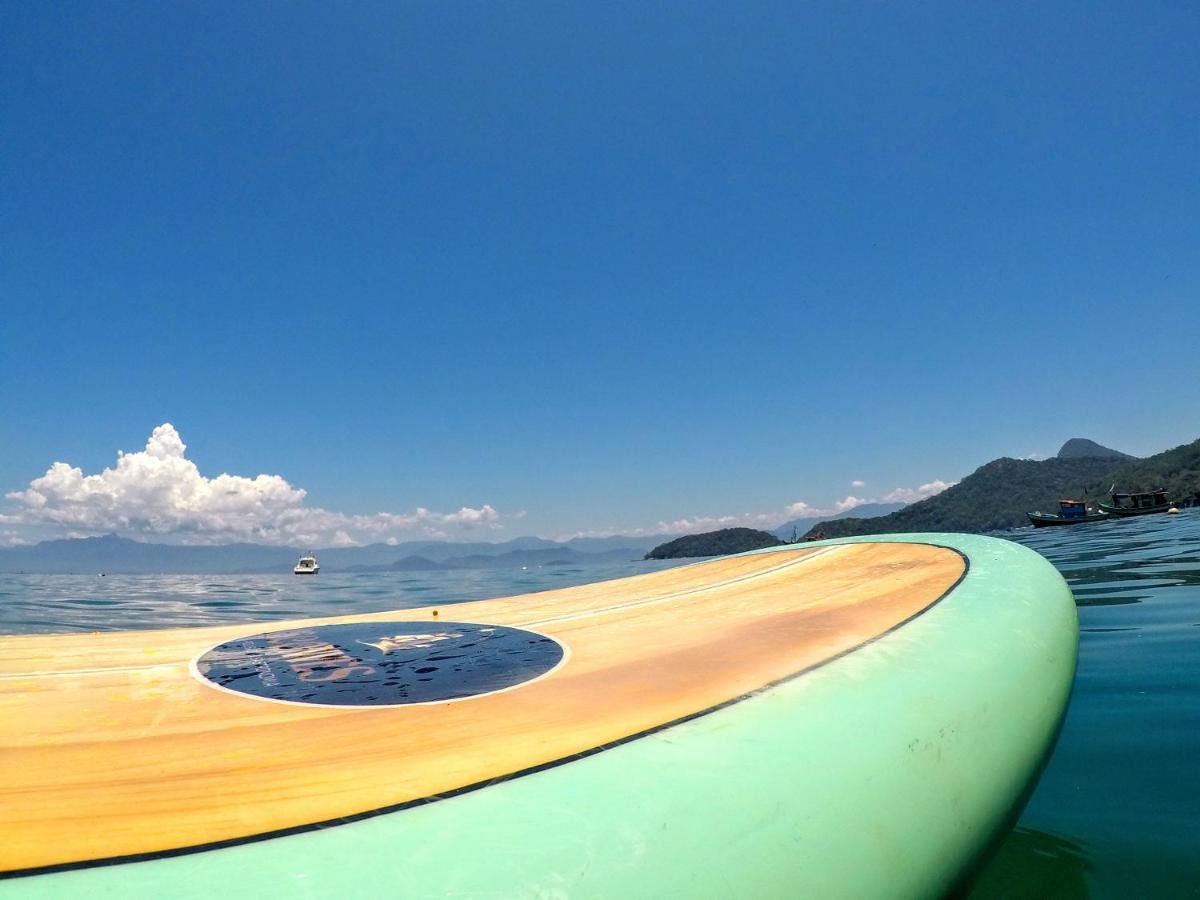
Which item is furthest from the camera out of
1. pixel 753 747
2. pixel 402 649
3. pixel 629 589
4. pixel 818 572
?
pixel 629 589

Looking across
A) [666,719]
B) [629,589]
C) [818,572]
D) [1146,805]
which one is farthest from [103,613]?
[1146,805]

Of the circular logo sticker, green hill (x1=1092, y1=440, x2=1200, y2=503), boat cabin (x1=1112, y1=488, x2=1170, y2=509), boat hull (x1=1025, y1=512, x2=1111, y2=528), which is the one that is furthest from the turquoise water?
green hill (x1=1092, y1=440, x2=1200, y2=503)

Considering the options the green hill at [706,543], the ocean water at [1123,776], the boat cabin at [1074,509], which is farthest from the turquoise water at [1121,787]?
the green hill at [706,543]

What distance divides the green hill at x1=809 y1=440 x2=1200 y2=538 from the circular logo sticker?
4495 cm

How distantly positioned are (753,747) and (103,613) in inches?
398

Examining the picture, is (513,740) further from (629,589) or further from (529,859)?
(629,589)

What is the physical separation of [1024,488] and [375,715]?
266 ft

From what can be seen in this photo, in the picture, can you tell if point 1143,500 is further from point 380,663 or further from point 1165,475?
point 380,663

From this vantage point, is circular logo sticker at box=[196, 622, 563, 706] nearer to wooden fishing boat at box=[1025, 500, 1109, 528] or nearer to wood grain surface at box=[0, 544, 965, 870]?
wood grain surface at box=[0, 544, 965, 870]

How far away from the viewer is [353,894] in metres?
0.66

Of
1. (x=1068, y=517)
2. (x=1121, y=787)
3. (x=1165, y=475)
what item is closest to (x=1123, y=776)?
(x=1121, y=787)

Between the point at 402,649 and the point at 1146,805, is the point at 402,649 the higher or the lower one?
the higher one

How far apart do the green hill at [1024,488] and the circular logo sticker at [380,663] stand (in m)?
45.0

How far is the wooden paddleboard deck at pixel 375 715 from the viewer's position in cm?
80
